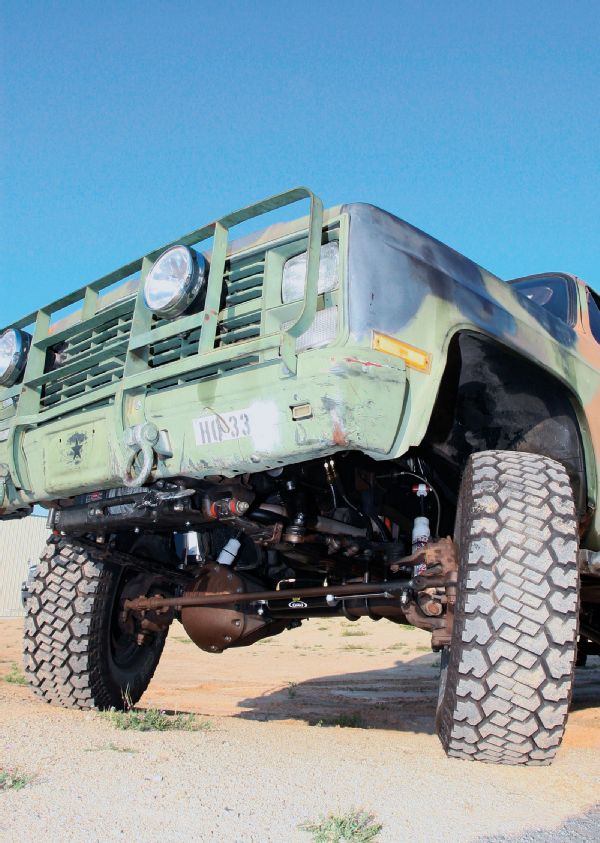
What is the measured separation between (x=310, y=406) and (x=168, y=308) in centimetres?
93

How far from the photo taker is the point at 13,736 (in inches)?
123

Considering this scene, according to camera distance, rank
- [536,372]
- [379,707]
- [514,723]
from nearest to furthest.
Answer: [514,723], [536,372], [379,707]

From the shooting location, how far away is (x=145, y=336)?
141 inches

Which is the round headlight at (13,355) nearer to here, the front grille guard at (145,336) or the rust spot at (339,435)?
the front grille guard at (145,336)

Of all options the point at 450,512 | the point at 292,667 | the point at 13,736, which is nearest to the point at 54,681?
the point at 13,736

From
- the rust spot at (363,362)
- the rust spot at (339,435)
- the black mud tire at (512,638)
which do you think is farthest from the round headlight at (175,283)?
the black mud tire at (512,638)

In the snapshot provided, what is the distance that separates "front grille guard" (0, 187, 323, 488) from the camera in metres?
3.08

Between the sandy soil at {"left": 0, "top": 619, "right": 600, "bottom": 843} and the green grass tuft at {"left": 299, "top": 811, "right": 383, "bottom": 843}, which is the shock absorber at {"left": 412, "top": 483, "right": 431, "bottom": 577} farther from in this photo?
the green grass tuft at {"left": 299, "top": 811, "right": 383, "bottom": 843}

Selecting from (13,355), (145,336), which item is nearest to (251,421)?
(145,336)

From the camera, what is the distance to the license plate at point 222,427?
3.11 m

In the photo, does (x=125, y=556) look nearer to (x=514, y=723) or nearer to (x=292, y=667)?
(x=514, y=723)

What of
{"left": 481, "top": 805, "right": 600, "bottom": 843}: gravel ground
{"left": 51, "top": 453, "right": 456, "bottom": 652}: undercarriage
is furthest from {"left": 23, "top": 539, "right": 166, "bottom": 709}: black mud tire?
{"left": 481, "top": 805, "right": 600, "bottom": 843}: gravel ground

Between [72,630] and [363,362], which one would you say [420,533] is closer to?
[363,362]

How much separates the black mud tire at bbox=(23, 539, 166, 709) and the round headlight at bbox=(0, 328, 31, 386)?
102cm
